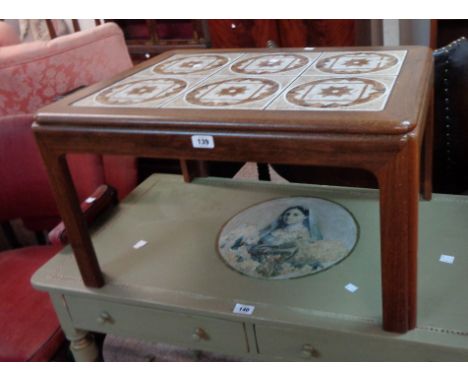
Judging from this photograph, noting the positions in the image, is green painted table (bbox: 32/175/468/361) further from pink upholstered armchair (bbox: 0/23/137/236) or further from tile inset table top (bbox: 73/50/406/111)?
tile inset table top (bbox: 73/50/406/111)

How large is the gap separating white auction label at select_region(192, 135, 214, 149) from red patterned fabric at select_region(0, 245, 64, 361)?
66 cm

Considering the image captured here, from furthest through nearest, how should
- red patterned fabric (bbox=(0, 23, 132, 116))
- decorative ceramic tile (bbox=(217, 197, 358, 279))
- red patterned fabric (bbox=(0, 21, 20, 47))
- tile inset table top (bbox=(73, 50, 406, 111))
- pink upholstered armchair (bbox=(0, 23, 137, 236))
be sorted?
1. red patterned fabric (bbox=(0, 21, 20, 47))
2. red patterned fabric (bbox=(0, 23, 132, 116))
3. pink upholstered armchair (bbox=(0, 23, 137, 236))
4. decorative ceramic tile (bbox=(217, 197, 358, 279))
5. tile inset table top (bbox=(73, 50, 406, 111))

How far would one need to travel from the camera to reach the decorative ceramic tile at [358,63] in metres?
0.95

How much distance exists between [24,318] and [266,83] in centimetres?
80

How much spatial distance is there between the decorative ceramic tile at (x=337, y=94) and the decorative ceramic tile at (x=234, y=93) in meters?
0.03

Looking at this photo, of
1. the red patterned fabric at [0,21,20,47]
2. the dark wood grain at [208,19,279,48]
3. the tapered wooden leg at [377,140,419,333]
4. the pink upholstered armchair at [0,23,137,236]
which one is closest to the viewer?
the tapered wooden leg at [377,140,419,333]

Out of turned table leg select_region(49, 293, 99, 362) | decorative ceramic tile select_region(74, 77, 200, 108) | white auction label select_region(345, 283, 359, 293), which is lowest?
turned table leg select_region(49, 293, 99, 362)

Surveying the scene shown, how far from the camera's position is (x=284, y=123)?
2.49 ft

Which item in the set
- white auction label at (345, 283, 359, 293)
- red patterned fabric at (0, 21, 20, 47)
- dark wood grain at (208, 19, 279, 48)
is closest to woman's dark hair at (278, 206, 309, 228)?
white auction label at (345, 283, 359, 293)

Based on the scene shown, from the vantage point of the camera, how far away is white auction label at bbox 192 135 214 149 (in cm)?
81

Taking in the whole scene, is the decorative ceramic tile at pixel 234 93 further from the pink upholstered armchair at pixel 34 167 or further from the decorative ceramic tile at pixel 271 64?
the pink upholstered armchair at pixel 34 167

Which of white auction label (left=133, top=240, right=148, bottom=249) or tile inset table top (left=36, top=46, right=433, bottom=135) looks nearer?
tile inset table top (left=36, top=46, right=433, bottom=135)

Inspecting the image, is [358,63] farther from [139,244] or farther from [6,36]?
[6,36]

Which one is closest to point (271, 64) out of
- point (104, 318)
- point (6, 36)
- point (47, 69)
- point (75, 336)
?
point (104, 318)
